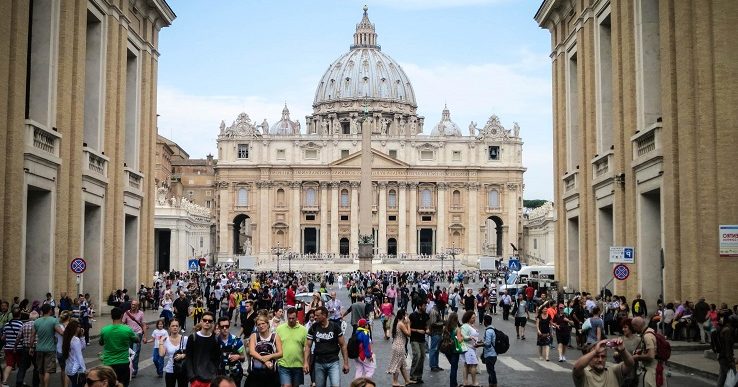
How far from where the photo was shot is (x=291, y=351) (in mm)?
13141

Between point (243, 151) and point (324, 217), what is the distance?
44.1 feet

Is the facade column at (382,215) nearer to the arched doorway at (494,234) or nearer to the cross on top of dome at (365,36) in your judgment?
the arched doorway at (494,234)

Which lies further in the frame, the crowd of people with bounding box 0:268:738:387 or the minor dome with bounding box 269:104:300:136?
the minor dome with bounding box 269:104:300:136

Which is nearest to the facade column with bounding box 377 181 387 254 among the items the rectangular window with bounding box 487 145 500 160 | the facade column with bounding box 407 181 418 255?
the facade column with bounding box 407 181 418 255

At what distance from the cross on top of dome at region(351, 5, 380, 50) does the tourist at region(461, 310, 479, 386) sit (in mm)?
165999

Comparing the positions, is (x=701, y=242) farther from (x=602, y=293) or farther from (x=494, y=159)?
(x=494, y=159)

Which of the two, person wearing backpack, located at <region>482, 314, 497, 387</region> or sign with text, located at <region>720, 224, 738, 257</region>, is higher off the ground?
sign with text, located at <region>720, 224, 738, 257</region>

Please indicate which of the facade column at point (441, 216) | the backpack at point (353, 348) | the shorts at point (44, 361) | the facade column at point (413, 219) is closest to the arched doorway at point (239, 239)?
the facade column at point (413, 219)

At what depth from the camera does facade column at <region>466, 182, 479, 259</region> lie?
429ft

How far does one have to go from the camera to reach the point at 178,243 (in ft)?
295

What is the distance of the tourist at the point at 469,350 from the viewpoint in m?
16.9

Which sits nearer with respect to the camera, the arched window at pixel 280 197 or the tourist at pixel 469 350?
the tourist at pixel 469 350

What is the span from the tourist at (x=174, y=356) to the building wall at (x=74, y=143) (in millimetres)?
11396

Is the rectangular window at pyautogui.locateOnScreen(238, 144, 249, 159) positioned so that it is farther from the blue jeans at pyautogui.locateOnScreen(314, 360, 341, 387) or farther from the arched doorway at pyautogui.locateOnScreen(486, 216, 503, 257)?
the blue jeans at pyautogui.locateOnScreen(314, 360, 341, 387)
